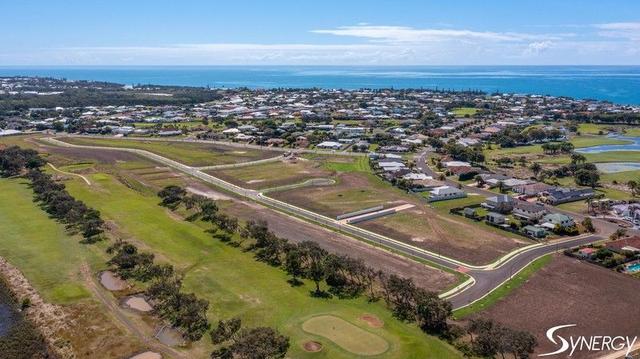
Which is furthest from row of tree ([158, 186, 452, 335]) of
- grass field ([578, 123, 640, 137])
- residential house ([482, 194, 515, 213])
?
grass field ([578, 123, 640, 137])

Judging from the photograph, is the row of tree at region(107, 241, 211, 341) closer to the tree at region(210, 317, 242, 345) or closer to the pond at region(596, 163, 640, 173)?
the tree at region(210, 317, 242, 345)

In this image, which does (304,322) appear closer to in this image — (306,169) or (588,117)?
(306,169)

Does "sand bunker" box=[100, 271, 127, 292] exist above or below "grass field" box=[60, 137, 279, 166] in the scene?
below

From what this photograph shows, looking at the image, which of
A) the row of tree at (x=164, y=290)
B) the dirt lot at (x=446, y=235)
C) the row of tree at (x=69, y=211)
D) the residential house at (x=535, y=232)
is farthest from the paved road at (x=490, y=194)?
the row of tree at (x=69, y=211)

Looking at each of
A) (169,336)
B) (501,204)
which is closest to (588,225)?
(501,204)

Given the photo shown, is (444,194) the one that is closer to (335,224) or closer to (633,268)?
(335,224)

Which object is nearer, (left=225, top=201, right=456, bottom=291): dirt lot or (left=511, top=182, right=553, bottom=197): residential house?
(left=225, top=201, right=456, bottom=291): dirt lot
